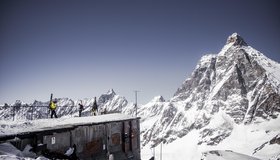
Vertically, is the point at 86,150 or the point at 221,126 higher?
the point at 86,150

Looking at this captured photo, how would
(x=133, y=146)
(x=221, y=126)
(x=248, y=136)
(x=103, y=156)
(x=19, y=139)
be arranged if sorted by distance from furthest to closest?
(x=221, y=126) < (x=248, y=136) < (x=133, y=146) < (x=103, y=156) < (x=19, y=139)

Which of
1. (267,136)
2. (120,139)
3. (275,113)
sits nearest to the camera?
(120,139)

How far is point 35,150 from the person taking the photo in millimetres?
15430

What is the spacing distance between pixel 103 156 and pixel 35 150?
7060mm

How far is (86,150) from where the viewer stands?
19688mm

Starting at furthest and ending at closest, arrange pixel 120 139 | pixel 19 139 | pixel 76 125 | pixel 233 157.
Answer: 1. pixel 233 157
2. pixel 120 139
3. pixel 76 125
4. pixel 19 139

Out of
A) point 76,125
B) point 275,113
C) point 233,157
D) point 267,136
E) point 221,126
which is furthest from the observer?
point 221,126

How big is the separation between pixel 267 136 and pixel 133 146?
157 meters

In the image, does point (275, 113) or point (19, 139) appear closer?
point (19, 139)

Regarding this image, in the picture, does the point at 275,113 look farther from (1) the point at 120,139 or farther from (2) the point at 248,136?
(1) the point at 120,139

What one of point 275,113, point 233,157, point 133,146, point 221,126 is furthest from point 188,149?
point 133,146

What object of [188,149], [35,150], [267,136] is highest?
[35,150]

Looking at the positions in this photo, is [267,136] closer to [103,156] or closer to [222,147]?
[222,147]

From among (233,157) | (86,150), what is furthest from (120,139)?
(233,157)
